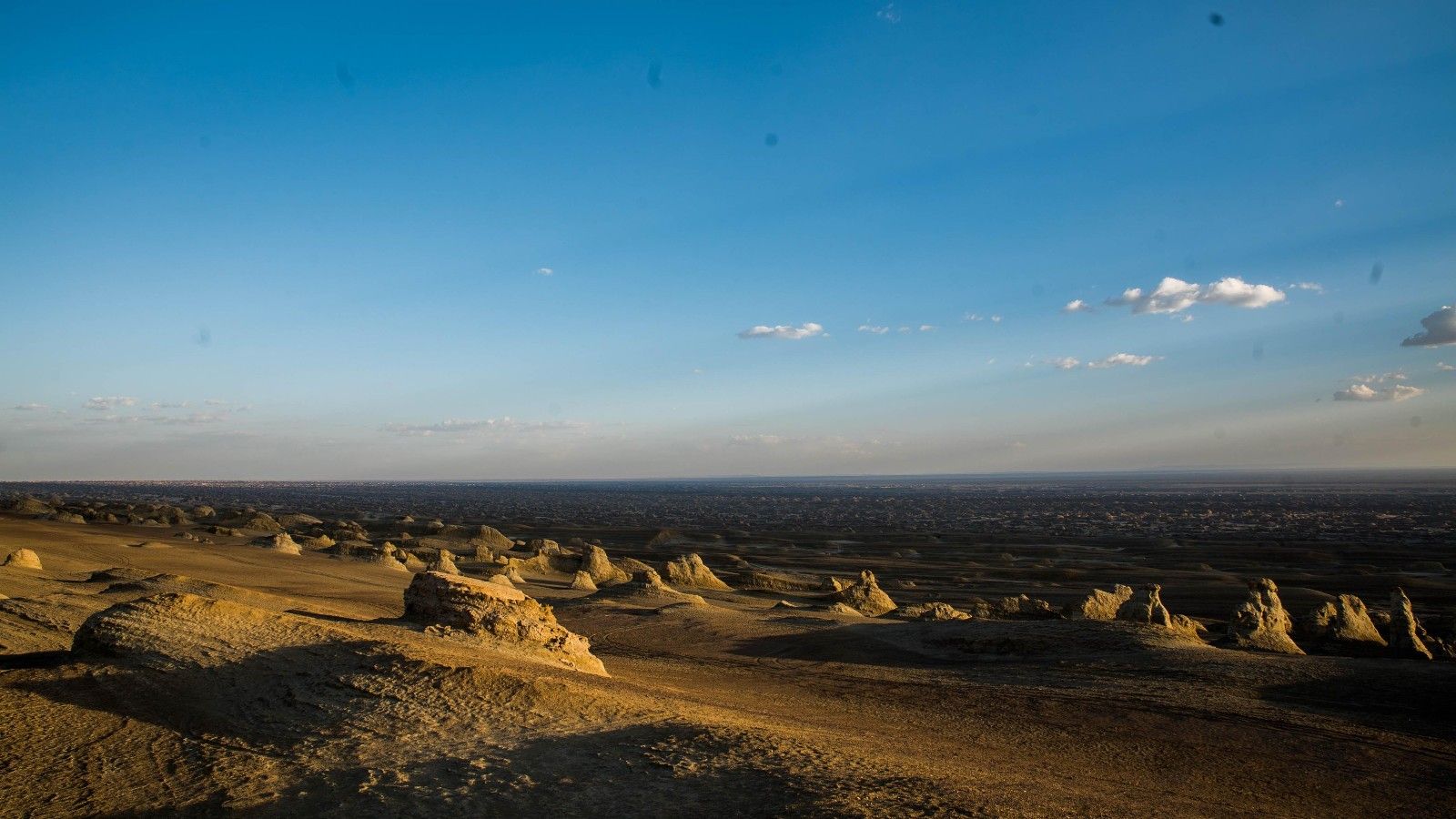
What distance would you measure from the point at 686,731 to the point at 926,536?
5946 centimetres

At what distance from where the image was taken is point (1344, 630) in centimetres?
1889

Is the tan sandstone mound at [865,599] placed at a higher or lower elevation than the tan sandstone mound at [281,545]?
lower

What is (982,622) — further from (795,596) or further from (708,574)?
(708,574)

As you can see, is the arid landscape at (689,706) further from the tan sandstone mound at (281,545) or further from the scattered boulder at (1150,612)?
the tan sandstone mound at (281,545)

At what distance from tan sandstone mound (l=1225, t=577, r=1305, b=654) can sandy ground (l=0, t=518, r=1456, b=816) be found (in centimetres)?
251

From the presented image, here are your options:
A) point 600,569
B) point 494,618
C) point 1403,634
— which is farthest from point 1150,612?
point 600,569

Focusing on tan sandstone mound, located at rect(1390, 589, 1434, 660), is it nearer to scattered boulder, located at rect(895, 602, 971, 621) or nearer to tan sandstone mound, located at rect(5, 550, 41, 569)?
scattered boulder, located at rect(895, 602, 971, 621)

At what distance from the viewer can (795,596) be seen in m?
34.5

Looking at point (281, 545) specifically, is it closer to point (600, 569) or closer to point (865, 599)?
point (600, 569)

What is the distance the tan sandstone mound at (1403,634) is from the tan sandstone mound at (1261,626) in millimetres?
1657

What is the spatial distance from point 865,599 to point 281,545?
28.2 metres

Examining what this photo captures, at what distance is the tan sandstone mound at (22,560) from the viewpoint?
2145 cm

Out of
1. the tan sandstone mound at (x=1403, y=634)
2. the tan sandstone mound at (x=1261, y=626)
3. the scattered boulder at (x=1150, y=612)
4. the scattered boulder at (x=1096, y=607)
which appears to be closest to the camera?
the tan sandstone mound at (x=1403, y=634)

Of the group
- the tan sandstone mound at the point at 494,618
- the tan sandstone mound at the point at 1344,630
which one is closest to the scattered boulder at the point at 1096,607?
the tan sandstone mound at the point at 1344,630
